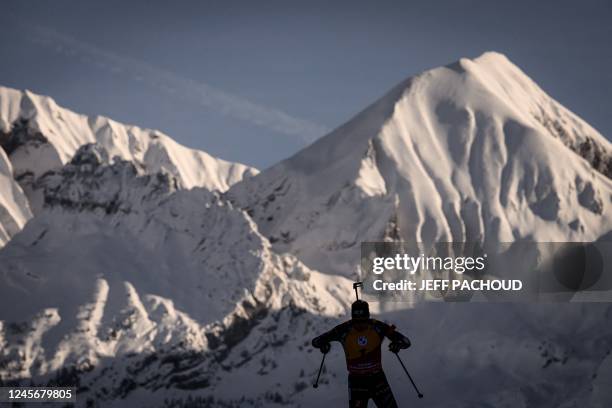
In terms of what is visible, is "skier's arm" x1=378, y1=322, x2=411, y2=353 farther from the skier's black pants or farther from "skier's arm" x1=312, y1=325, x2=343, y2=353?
"skier's arm" x1=312, y1=325, x2=343, y2=353

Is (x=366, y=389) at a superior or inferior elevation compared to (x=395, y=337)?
inferior

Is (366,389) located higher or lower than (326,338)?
lower

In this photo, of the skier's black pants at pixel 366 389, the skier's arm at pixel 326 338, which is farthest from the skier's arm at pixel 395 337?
the skier's arm at pixel 326 338

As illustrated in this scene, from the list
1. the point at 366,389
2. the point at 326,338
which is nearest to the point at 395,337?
the point at 366,389

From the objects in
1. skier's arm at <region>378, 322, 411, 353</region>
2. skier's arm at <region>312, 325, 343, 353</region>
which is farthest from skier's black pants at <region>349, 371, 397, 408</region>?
skier's arm at <region>312, 325, 343, 353</region>

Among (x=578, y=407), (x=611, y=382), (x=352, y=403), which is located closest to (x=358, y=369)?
(x=352, y=403)

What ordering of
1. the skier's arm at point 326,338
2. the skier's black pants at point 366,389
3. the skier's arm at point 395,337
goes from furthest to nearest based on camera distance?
the skier's black pants at point 366,389
the skier's arm at point 395,337
the skier's arm at point 326,338

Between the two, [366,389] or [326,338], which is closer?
[326,338]

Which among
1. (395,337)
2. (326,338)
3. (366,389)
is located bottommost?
(366,389)

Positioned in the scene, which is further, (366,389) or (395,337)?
(366,389)

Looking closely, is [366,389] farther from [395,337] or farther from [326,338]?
[326,338]

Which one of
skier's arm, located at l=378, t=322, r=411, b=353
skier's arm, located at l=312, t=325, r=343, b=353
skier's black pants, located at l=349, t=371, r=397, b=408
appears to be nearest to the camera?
skier's arm, located at l=312, t=325, r=343, b=353

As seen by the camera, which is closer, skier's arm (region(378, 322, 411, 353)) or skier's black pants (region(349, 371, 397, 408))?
skier's arm (region(378, 322, 411, 353))

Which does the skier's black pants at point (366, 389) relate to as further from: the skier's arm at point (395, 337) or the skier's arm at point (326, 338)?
the skier's arm at point (326, 338)
